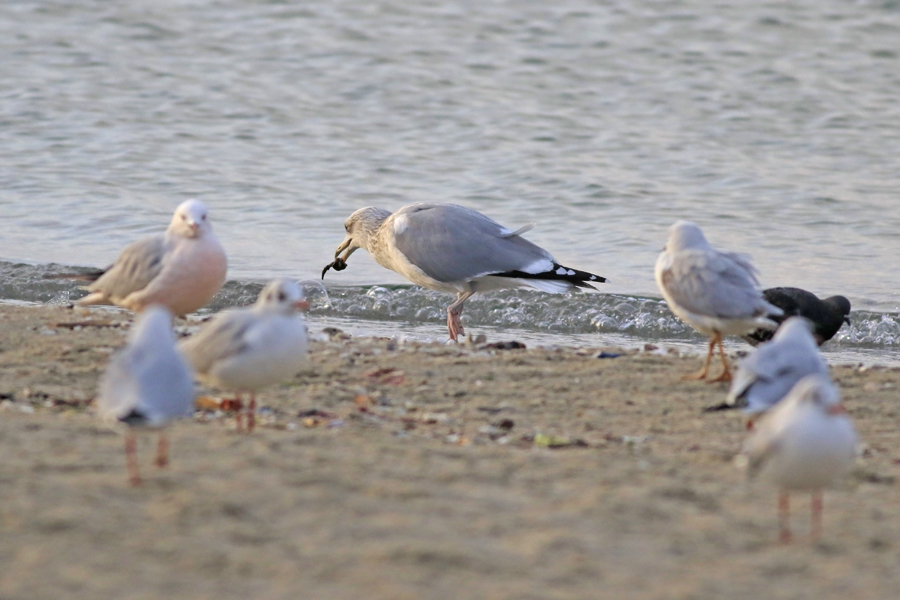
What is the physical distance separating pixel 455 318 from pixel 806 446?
4829 mm

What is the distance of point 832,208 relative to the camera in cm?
1148

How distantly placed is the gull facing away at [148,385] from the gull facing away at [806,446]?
6.15 feet

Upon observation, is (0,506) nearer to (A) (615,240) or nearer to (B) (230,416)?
(B) (230,416)

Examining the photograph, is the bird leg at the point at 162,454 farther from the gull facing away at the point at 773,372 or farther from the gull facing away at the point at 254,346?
the gull facing away at the point at 773,372

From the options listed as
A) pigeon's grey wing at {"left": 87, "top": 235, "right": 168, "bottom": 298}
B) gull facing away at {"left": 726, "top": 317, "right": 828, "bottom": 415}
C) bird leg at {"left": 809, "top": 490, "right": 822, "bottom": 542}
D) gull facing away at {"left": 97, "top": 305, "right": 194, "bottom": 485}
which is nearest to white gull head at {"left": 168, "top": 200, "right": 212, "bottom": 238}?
pigeon's grey wing at {"left": 87, "top": 235, "right": 168, "bottom": 298}

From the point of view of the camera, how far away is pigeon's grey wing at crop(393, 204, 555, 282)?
8344 millimetres

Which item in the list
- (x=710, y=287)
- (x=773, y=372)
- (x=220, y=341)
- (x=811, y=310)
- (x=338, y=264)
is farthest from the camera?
(x=338, y=264)

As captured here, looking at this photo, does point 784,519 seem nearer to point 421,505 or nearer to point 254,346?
point 421,505

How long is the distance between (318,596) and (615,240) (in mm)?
8099

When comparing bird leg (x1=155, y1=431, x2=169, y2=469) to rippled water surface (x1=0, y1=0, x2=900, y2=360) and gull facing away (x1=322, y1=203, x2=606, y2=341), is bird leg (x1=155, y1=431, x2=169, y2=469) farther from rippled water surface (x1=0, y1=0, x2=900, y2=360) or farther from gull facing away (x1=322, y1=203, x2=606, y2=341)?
rippled water surface (x1=0, y1=0, x2=900, y2=360)

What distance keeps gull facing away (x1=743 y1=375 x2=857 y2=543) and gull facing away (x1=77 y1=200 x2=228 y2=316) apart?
3.31m

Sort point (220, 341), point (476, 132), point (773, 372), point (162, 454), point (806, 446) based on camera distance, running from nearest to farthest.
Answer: point (806, 446) → point (162, 454) → point (773, 372) → point (220, 341) → point (476, 132)

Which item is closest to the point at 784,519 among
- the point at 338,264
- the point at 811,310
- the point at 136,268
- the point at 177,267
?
the point at 177,267

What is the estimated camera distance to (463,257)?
27.3 feet
